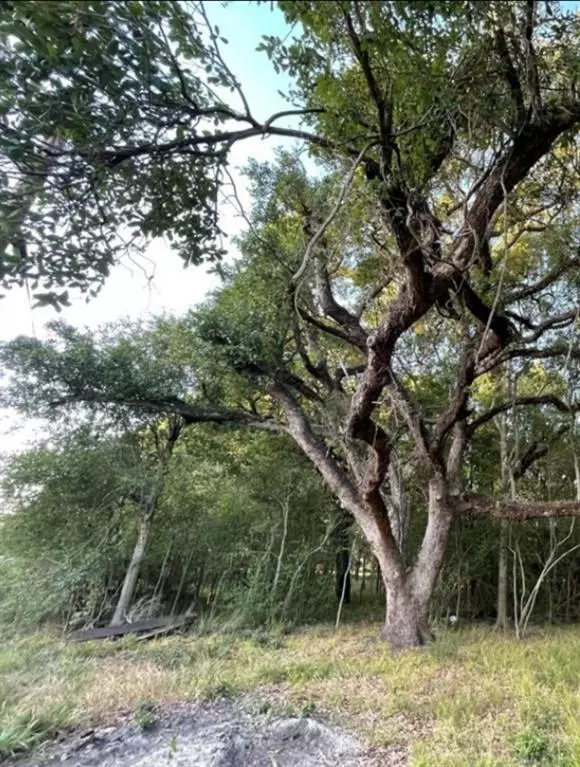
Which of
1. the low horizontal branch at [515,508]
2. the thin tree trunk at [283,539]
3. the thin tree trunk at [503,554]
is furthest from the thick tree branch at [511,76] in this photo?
the thin tree trunk at [283,539]

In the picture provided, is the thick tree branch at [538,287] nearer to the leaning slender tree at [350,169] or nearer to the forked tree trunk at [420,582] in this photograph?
the leaning slender tree at [350,169]

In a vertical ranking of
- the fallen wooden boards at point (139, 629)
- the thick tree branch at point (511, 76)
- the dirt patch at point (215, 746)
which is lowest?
the fallen wooden boards at point (139, 629)

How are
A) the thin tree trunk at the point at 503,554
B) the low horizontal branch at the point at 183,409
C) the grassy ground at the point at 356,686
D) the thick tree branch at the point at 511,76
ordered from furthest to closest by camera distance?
the thin tree trunk at the point at 503,554 → the low horizontal branch at the point at 183,409 → the grassy ground at the point at 356,686 → the thick tree branch at the point at 511,76

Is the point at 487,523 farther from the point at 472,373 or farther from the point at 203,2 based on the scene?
the point at 203,2

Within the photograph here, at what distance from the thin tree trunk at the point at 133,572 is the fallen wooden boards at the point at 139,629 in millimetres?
194

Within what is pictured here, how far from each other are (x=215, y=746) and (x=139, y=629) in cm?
343

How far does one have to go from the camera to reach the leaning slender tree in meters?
1.30

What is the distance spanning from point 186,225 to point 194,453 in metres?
5.37

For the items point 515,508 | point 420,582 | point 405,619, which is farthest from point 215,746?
point 515,508

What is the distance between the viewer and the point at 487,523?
20.6 feet

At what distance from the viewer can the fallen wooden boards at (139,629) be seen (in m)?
4.87

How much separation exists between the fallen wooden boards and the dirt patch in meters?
2.69

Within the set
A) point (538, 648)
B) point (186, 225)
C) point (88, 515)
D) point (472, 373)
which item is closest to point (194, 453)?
point (88, 515)

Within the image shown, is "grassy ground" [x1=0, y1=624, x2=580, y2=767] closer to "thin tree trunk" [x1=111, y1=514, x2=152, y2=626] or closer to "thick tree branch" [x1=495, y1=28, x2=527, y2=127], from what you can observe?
"thin tree trunk" [x1=111, y1=514, x2=152, y2=626]
